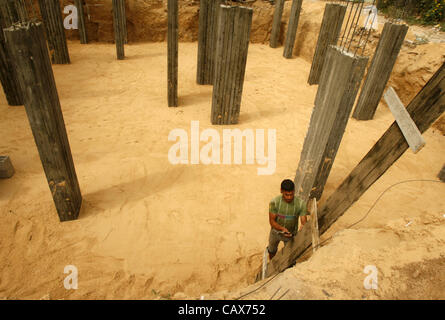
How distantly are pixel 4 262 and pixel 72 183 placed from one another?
1115mm

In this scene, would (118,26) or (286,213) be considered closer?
(286,213)

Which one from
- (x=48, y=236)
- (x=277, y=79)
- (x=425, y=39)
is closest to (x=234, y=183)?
(x=48, y=236)

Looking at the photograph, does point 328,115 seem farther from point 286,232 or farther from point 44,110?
point 44,110

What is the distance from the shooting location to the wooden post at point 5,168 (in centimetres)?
396

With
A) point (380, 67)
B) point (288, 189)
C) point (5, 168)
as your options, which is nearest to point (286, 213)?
point (288, 189)

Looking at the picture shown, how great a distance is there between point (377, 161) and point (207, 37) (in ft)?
20.3

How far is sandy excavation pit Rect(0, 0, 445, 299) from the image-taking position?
2.38 meters

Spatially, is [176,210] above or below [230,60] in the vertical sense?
below

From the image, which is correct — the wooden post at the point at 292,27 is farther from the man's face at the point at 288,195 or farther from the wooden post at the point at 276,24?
the man's face at the point at 288,195

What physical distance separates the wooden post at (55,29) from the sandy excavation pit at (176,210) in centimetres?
178

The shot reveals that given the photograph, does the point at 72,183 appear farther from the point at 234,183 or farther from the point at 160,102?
the point at 160,102

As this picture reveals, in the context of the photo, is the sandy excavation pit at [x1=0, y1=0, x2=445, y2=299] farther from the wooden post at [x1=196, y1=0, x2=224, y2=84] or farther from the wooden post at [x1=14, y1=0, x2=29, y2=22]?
the wooden post at [x1=14, y1=0, x2=29, y2=22]

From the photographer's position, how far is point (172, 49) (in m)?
5.88

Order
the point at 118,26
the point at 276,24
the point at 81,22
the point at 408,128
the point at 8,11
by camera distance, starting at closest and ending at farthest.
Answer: the point at 408,128, the point at 8,11, the point at 118,26, the point at 81,22, the point at 276,24
